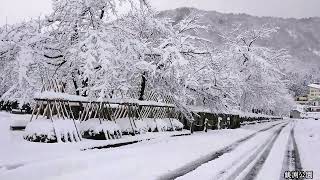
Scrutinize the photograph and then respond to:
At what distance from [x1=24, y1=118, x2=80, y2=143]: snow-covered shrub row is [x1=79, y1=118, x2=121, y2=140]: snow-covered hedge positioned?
1618mm

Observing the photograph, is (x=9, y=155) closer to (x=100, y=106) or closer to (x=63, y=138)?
(x=63, y=138)

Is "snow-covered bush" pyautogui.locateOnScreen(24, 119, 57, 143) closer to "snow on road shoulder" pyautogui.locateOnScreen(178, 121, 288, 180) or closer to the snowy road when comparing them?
the snowy road

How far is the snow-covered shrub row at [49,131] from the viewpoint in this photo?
12578mm

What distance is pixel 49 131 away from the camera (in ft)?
41.7

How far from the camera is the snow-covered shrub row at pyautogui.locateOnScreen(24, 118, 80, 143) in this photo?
12578mm

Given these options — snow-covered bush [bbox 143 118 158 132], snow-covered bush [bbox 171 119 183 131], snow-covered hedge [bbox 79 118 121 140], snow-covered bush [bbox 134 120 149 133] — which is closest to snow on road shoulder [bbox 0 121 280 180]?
snow-covered hedge [bbox 79 118 121 140]

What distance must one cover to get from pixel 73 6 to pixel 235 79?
16.5m

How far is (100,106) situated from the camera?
52.6ft

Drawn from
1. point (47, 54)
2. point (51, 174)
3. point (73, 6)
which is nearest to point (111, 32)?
point (73, 6)

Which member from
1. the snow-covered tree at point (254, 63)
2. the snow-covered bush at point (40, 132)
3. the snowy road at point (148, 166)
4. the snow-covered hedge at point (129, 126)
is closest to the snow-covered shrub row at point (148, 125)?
the snow-covered hedge at point (129, 126)

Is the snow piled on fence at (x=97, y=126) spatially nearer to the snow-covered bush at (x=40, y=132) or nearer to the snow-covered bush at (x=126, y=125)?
the snow-covered bush at (x=126, y=125)

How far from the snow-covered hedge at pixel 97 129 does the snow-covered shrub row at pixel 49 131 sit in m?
1.62

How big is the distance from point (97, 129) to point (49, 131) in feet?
8.52

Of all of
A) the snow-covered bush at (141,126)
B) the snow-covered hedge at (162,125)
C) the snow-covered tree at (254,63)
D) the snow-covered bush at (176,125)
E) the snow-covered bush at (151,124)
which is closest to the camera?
the snow-covered bush at (141,126)
